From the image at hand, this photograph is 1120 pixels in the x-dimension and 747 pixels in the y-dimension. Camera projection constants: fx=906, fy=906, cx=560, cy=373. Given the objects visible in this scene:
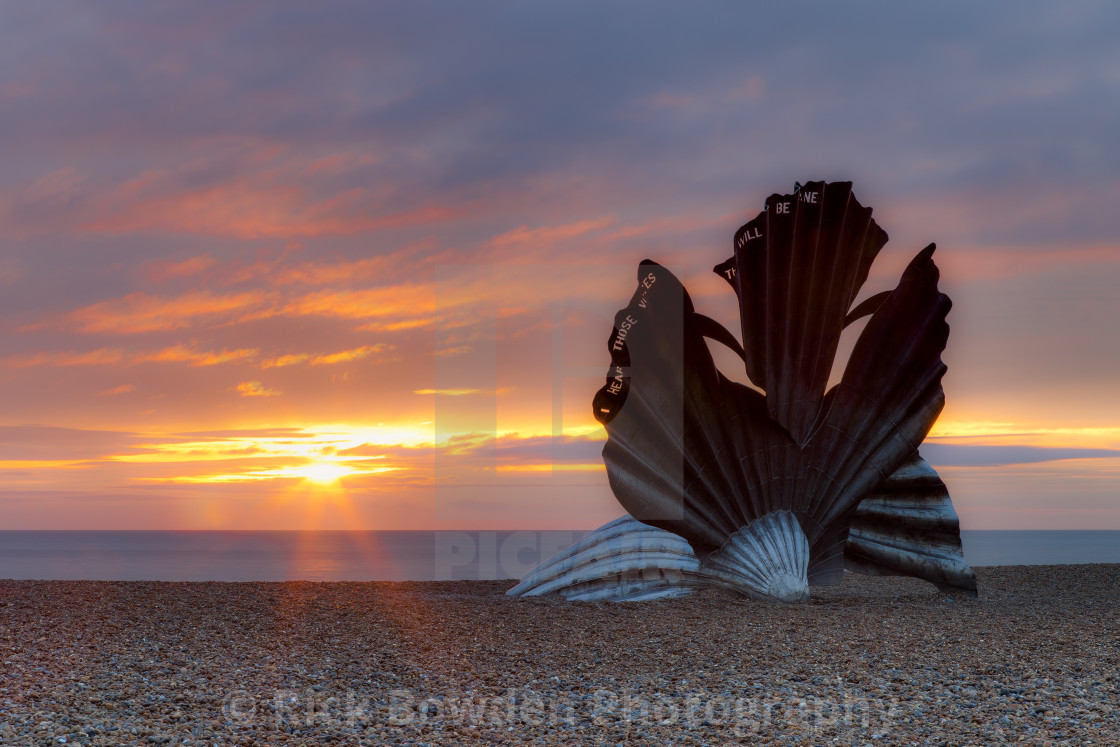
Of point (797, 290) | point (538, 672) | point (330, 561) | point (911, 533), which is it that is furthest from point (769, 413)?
point (330, 561)

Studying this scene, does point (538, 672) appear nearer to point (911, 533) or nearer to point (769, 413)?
point (769, 413)

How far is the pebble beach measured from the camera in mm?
5414

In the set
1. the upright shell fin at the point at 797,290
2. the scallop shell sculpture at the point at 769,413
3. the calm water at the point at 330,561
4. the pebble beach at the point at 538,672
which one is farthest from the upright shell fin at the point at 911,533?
the calm water at the point at 330,561

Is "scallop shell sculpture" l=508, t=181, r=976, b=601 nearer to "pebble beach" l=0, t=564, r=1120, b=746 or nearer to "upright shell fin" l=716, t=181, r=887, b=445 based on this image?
"upright shell fin" l=716, t=181, r=887, b=445

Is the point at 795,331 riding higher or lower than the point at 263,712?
higher

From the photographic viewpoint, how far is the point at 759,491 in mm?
10914

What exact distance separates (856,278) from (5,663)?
32.3 ft

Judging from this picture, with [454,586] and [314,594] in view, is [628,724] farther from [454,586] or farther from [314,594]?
[454,586]

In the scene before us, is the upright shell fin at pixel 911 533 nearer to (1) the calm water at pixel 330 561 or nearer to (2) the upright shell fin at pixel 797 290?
(2) the upright shell fin at pixel 797 290

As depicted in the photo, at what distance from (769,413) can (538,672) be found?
5.24m

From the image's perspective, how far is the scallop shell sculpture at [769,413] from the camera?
1083 centimetres

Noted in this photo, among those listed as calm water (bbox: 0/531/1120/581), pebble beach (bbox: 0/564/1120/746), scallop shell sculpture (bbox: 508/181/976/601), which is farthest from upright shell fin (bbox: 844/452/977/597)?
calm water (bbox: 0/531/1120/581)

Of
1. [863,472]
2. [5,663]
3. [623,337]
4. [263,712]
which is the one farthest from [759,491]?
[5,663]

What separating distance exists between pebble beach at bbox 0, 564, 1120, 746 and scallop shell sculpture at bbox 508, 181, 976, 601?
3.31 feet
